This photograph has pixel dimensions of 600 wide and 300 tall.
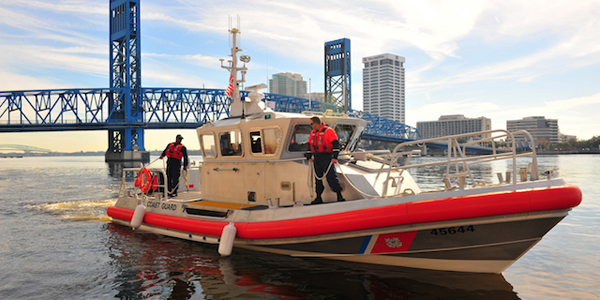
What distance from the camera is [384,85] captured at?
546 feet

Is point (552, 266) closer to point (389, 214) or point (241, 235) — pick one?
point (389, 214)

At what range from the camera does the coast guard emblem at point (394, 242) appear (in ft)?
18.2

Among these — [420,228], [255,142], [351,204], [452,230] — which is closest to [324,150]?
[351,204]

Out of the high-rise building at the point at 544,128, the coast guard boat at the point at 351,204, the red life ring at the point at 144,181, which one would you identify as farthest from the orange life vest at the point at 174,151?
the high-rise building at the point at 544,128

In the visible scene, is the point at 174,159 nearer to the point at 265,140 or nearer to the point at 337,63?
the point at 265,140

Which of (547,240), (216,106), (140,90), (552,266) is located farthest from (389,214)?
(216,106)

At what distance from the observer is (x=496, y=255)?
208 inches

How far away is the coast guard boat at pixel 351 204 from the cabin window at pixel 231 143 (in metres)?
0.02

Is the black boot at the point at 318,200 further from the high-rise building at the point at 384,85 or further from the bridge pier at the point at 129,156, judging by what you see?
the high-rise building at the point at 384,85

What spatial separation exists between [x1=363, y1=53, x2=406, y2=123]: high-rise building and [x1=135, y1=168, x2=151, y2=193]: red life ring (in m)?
159

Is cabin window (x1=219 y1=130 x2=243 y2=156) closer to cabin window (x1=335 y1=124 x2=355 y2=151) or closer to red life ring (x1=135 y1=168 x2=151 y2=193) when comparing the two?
cabin window (x1=335 y1=124 x2=355 y2=151)

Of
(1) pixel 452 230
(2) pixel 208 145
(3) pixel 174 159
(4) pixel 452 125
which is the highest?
(4) pixel 452 125

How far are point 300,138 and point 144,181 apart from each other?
4493mm

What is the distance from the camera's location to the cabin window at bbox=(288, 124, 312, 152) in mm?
6695
